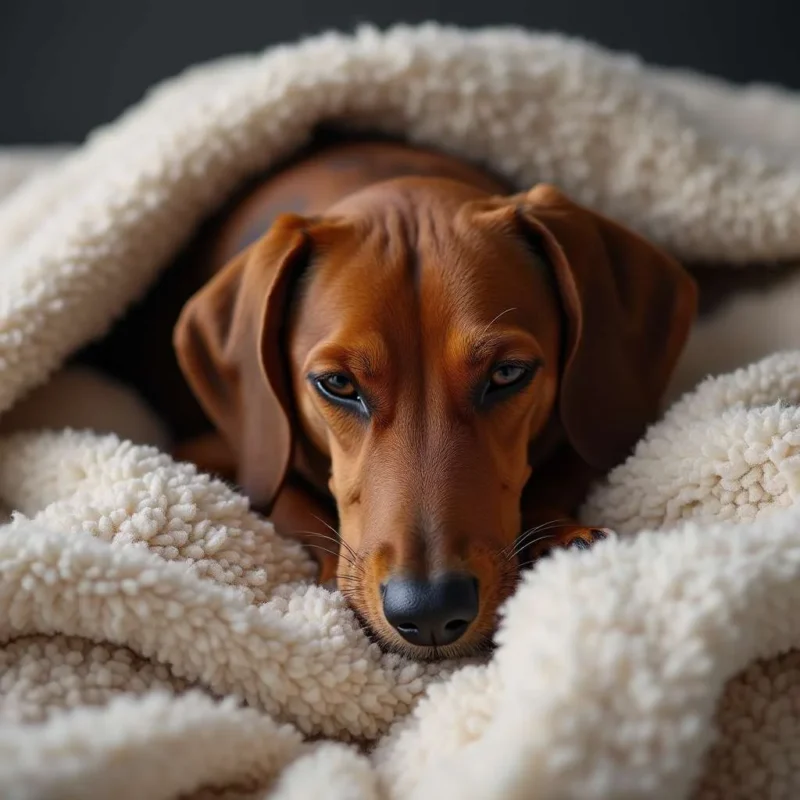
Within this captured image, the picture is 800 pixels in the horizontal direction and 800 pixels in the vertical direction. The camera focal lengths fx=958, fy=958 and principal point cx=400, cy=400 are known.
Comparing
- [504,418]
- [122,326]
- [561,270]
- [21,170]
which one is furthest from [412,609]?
[21,170]

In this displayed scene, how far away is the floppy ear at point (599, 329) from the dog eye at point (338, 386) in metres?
0.37

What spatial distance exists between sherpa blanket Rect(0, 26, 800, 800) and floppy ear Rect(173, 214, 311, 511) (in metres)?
0.18

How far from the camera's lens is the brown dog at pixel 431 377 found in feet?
4.37

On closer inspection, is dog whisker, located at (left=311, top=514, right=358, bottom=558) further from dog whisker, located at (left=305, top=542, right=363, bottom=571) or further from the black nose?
the black nose

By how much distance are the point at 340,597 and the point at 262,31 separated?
221 centimetres

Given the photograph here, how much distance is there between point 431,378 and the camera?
146 centimetres

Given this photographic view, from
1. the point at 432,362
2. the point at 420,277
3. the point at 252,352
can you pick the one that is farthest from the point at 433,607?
the point at 252,352

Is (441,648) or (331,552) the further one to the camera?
(331,552)

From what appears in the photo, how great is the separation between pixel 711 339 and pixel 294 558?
39.7 inches

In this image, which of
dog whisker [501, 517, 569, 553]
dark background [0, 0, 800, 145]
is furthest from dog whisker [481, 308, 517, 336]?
dark background [0, 0, 800, 145]

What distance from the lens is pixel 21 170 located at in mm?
2725

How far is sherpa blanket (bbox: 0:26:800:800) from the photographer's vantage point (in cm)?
96

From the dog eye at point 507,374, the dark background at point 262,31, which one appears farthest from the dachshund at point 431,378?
the dark background at point 262,31

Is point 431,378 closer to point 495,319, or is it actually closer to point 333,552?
point 495,319
